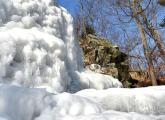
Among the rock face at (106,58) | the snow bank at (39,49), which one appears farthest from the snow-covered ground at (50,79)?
the rock face at (106,58)

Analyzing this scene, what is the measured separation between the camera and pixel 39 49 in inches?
189

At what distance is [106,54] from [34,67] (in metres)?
5.77

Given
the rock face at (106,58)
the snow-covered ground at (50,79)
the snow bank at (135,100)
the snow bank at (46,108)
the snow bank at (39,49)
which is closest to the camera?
the snow bank at (46,108)

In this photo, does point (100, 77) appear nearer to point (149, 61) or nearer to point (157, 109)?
point (157, 109)

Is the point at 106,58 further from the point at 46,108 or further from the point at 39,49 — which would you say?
the point at 46,108

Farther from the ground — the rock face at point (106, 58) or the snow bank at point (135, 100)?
the rock face at point (106, 58)

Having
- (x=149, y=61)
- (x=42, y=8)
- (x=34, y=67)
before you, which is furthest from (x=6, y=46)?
(x=149, y=61)

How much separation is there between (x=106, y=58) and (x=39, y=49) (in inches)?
216

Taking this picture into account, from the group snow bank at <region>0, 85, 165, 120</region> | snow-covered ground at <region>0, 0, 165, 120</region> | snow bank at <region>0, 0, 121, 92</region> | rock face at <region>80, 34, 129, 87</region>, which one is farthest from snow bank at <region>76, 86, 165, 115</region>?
rock face at <region>80, 34, 129, 87</region>

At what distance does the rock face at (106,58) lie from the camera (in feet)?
32.7

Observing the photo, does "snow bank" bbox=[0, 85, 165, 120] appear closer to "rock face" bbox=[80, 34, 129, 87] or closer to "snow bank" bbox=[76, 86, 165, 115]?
"snow bank" bbox=[76, 86, 165, 115]

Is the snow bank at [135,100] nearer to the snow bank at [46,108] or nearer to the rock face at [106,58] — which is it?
the snow bank at [46,108]

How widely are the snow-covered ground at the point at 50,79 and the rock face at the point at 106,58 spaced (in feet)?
10.9

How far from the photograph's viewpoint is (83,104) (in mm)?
2393
